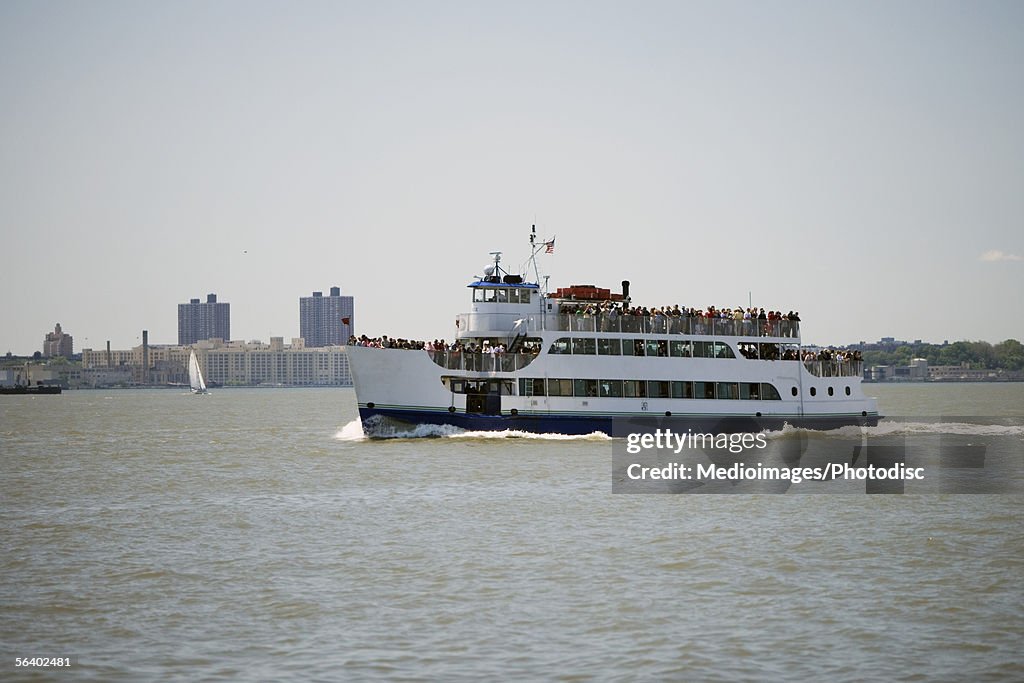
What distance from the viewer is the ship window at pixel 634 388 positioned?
53781 millimetres

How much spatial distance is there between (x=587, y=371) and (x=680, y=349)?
4758 mm

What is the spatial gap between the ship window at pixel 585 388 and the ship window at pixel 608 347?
4.61 ft

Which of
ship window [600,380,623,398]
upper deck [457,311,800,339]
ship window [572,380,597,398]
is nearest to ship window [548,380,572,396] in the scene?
ship window [572,380,597,398]

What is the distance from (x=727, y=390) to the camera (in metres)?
55.6

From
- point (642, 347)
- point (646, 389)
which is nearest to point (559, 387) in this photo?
point (646, 389)

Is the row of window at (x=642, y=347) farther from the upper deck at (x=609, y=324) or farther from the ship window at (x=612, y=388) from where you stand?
the ship window at (x=612, y=388)

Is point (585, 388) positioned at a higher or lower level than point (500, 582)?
higher

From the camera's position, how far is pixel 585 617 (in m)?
19.4

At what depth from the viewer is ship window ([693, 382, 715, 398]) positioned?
55.0 meters

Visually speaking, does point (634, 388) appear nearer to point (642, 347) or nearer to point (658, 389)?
point (658, 389)

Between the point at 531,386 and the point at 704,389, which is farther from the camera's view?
the point at 704,389

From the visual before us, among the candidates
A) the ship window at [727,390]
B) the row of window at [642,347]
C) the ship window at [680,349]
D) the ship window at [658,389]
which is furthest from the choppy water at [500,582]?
the ship window at [727,390]

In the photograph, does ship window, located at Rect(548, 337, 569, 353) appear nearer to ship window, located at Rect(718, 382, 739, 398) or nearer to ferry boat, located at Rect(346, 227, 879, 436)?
ferry boat, located at Rect(346, 227, 879, 436)

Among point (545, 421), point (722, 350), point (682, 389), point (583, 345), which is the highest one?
point (583, 345)
